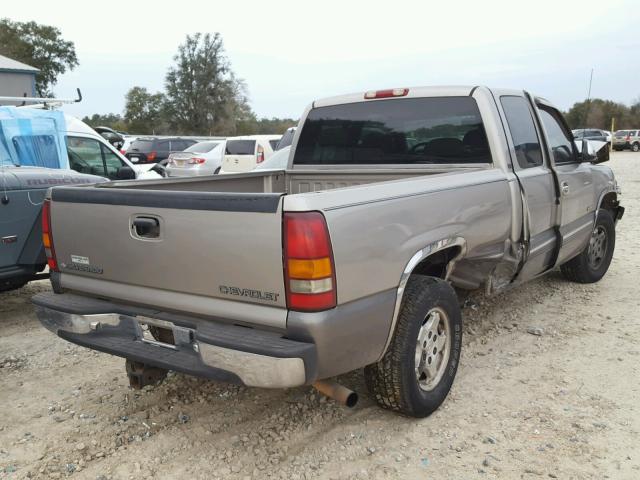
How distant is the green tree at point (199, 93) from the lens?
6031cm

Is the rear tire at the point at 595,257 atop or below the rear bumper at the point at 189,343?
below

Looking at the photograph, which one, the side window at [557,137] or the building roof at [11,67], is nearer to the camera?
the side window at [557,137]

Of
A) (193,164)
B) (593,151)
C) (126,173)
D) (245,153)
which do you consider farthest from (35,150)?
(193,164)

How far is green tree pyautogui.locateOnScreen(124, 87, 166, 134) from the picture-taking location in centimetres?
6247

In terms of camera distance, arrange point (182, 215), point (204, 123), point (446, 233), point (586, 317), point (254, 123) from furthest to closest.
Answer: point (254, 123), point (204, 123), point (586, 317), point (446, 233), point (182, 215)

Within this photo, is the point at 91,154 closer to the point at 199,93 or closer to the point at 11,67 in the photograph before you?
the point at 11,67

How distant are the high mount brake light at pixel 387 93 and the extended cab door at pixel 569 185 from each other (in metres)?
1.26

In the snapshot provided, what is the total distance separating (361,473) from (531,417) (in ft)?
3.88

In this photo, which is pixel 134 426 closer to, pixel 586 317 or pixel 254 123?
pixel 586 317

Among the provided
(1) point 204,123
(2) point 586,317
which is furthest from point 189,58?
(2) point 586,317

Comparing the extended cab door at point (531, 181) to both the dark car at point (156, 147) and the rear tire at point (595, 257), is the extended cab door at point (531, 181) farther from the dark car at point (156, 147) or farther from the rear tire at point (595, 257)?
the dark car at point (156, 147)

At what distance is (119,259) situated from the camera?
304 cm

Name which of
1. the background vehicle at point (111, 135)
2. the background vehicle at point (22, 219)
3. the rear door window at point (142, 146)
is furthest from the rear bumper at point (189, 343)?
the rear door window at point (142, 146)

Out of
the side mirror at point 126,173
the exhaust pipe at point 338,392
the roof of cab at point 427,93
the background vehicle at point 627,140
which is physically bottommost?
the background vehicle at point 627,140
